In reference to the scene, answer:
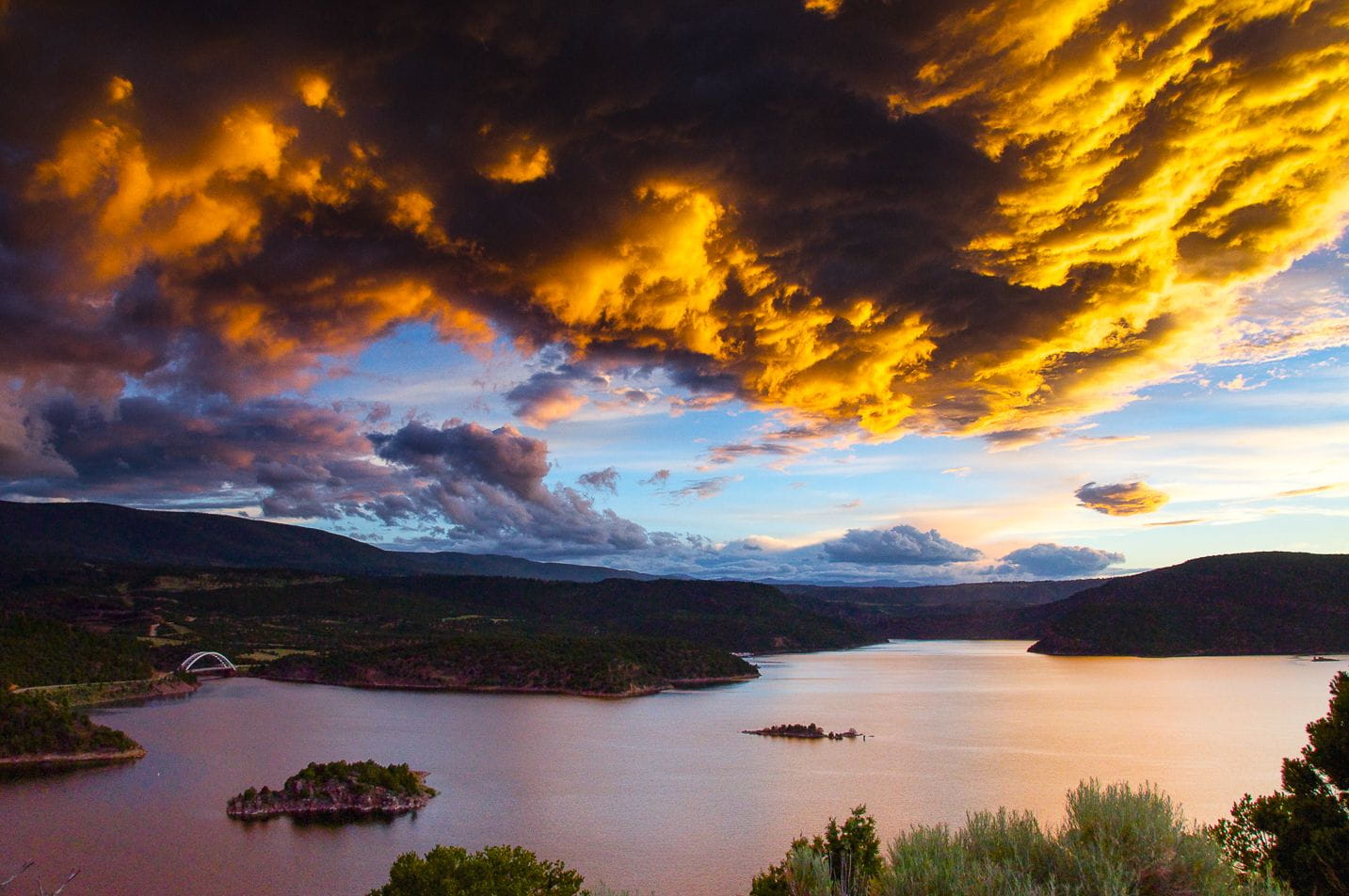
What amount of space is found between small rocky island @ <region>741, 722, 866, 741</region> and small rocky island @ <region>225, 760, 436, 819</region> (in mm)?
44125

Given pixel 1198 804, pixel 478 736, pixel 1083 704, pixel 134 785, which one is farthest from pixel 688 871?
pixel 1083 704

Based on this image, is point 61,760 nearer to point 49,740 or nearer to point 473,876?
point 49,740

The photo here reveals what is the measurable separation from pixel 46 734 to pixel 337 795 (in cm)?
3520

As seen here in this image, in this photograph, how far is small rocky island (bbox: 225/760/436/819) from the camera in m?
57.3

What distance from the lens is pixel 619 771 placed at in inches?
2913

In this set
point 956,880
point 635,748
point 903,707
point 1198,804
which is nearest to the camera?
point 956,880

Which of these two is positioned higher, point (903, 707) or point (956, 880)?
point (956, 880)

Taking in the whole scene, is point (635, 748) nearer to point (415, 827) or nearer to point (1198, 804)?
point (415, 827)

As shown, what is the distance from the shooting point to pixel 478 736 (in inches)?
3676

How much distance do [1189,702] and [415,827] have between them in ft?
383

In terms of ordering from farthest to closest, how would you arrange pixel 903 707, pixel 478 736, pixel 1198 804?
pixel 903 707, pixel 478 736, pixel 1198 804

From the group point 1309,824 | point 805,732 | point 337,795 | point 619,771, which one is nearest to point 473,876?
point 1309,824

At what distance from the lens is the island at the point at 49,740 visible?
2788 inches

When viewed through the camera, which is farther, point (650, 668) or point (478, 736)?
point (650, 668)
